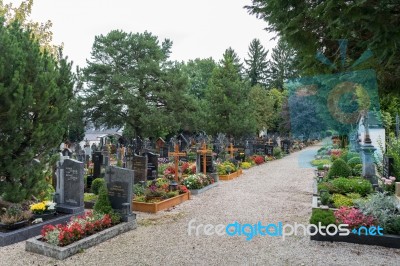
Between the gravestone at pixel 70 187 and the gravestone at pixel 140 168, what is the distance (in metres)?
3.47

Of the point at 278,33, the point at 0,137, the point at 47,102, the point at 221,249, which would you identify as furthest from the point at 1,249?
the point at 278,33

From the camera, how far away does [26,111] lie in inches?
319

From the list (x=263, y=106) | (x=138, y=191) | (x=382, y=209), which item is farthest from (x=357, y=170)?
(x=263, y=106)

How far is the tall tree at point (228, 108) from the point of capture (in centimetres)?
3269

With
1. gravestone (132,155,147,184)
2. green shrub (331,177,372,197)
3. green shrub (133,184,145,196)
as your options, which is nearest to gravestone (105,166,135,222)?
green shrub (133,184,145,196)

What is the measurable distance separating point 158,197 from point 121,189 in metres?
2.34

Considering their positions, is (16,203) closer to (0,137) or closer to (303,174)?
(0,137)

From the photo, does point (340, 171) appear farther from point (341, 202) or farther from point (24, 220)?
point (24, 220)

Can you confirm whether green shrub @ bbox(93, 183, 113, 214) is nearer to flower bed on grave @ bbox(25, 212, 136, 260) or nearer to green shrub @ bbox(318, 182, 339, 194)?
→ flower bed on grave @ bbox(25, 212, 136, 260)

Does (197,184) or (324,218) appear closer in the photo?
(324,218)

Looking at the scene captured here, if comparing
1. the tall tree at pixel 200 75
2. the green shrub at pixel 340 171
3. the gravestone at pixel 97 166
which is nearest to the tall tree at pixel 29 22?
the gravestone at pixel 97 166

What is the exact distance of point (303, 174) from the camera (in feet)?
59.3

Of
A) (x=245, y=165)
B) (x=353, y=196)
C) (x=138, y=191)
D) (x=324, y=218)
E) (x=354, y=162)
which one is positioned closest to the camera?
(x=324, y=218)

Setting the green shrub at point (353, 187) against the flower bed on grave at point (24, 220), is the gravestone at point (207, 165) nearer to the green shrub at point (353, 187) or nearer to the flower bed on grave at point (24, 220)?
the green shrub at point (353, 187)
